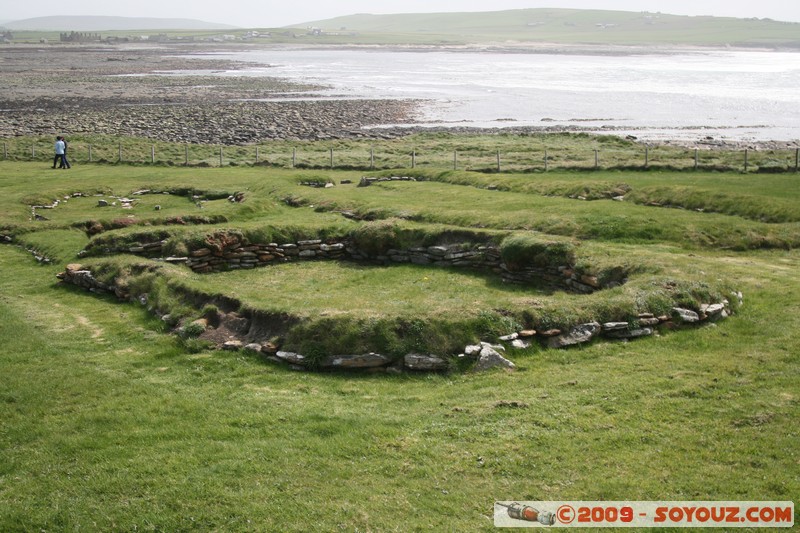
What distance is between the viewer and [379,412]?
13969 mm

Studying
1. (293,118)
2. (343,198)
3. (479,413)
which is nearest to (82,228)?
(343,198)

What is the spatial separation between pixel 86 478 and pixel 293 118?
7204 centimetres

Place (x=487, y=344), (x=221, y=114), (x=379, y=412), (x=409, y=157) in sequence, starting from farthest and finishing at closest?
(x=221, y=114) → (x=409, y=157) → (x=487, y=344) → (x=379, y=412)

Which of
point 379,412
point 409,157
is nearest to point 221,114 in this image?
point 409,157

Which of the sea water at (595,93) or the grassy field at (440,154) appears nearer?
the grassy field at (440,154)

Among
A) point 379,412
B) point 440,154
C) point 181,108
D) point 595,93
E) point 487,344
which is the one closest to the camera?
point 379,412

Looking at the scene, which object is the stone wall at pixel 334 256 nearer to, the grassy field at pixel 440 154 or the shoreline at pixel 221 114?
the grassy field at pixel 440 154

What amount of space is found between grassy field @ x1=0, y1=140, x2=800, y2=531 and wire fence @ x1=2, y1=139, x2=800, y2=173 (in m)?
21.6

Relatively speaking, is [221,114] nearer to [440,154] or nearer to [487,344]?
[440,154]

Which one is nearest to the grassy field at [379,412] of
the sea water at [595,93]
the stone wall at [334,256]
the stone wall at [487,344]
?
the stone wall at [487,344]

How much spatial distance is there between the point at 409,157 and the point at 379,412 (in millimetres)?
43973

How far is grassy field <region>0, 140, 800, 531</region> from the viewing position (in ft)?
35.5

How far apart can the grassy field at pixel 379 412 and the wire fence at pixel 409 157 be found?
21.6 m

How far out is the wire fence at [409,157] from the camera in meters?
47.5
